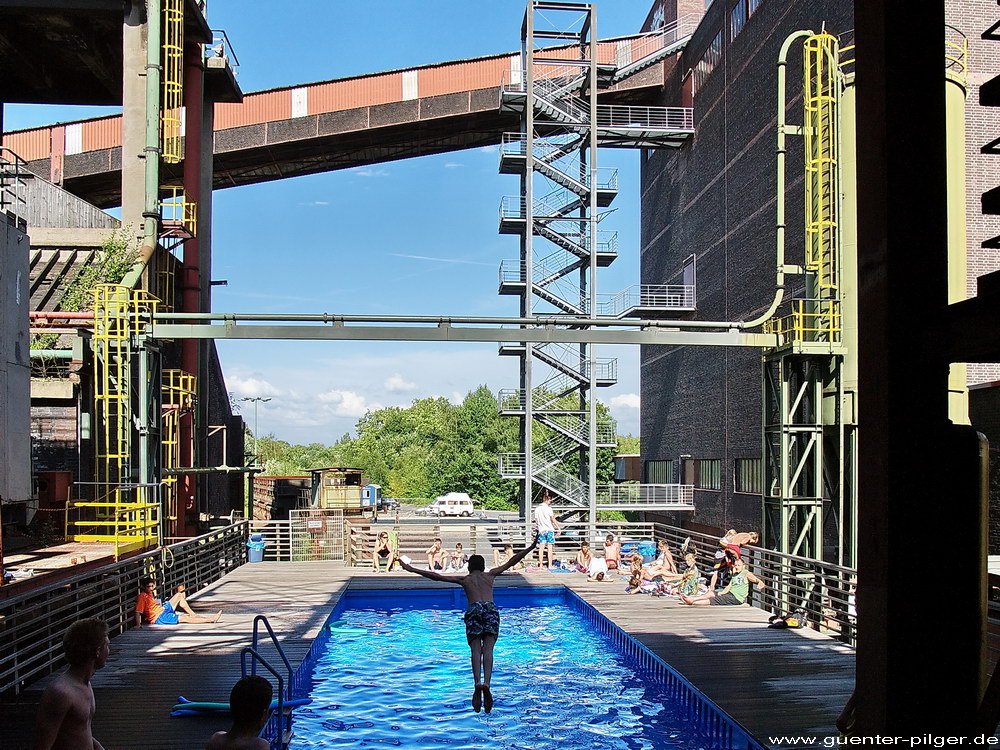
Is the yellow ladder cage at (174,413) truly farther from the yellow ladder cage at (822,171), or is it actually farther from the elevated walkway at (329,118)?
the elevated walkway at (329,118)

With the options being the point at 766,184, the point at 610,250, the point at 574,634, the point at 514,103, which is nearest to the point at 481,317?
the point at 574,634

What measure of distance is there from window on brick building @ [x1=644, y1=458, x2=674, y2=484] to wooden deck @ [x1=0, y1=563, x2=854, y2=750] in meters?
23.7

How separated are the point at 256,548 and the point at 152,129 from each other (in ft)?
34.4

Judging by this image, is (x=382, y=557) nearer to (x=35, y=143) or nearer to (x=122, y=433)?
(x=122, y=433)

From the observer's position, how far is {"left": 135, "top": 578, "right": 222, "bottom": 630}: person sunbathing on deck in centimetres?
1409

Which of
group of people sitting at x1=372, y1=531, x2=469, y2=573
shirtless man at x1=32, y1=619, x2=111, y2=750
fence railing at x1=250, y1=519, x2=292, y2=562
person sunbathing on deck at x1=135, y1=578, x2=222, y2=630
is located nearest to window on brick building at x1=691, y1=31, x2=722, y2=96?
group of people sitting at x1=372, y1=531, x2=469, y2=573

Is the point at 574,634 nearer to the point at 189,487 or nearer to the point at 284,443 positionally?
the point at 189,487

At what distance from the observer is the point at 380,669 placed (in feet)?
Result: 46.7

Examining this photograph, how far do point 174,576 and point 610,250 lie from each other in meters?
22.9

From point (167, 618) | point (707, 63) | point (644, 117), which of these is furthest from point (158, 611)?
point (644, 117)

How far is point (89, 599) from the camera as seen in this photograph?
12.2 m

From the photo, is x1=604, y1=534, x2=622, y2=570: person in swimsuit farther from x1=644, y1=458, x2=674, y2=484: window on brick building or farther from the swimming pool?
x1=644, y1=458, x2=674, y2=484: window on brick building

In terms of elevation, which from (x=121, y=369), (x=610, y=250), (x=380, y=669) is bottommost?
(x=380, y=669)

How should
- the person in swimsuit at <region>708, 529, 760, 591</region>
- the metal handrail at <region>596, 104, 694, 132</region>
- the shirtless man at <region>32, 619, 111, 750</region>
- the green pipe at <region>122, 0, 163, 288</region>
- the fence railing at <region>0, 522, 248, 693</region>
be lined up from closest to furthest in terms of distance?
the shirtless man at <region>32, 619, 111, 750</region> → the fence railing at <region>0, 522, 248, 693</region> → the person in swimsuit at <region>708, 529, 760, 591</region> → the green pipe at <region>122, 0, 163, 288</region> → the metal handrail at <region>596, 104, 694, 132</region>
